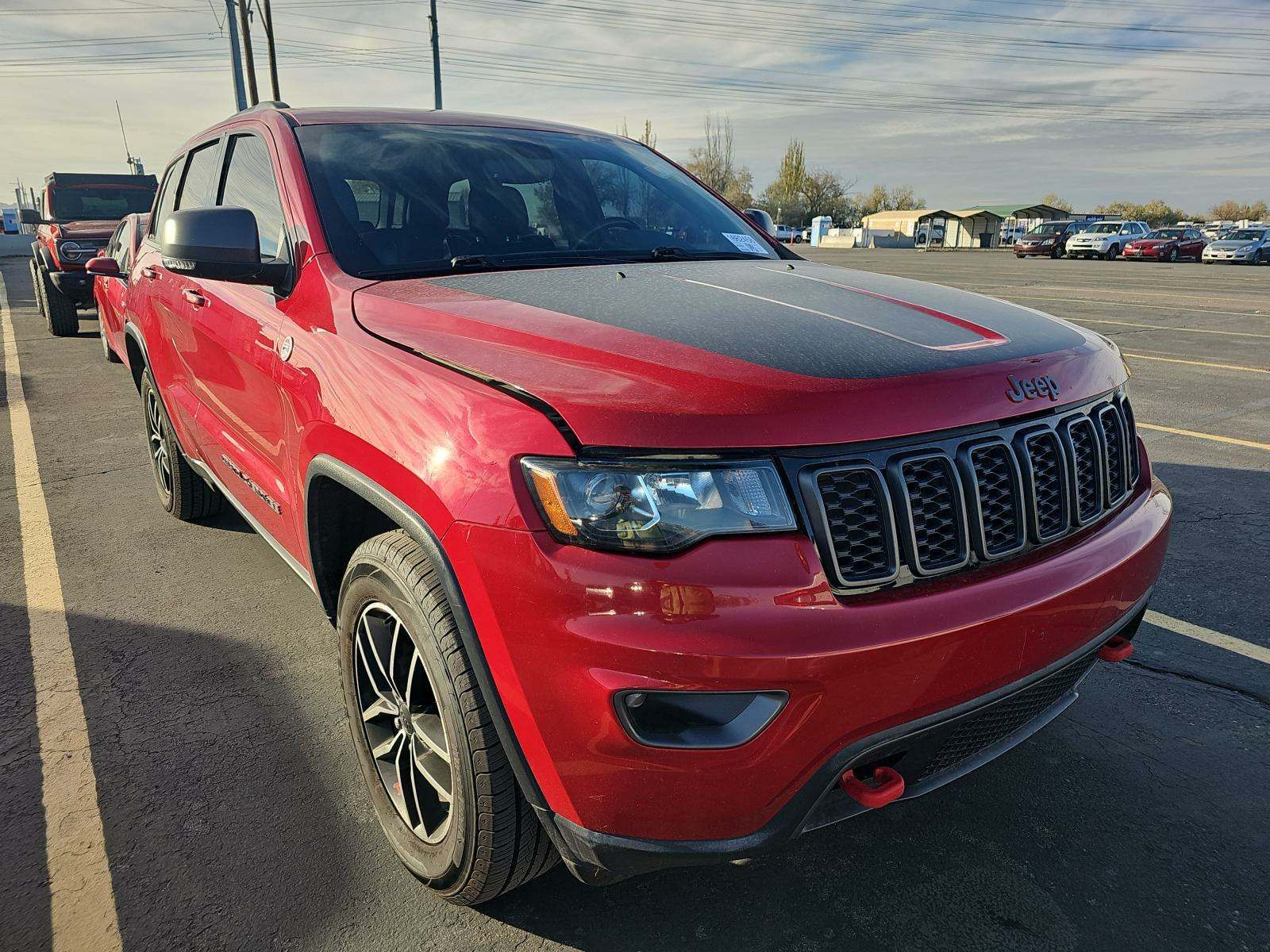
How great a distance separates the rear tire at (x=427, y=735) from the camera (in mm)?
1712

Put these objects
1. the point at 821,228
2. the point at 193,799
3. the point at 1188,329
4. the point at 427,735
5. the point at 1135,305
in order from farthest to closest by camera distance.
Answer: the point at 821,228 → the point at 1135,305 → the point at 1188,329 → the point at 193,799 → the point at 427,735

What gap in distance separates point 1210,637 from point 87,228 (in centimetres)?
1254

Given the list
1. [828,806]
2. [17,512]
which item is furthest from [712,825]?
[17,512]

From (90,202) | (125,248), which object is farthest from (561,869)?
(90,202)

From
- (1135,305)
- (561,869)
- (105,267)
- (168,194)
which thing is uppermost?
(168,194)

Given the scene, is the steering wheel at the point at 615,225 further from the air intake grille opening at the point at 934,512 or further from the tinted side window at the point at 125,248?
the tinted side window at the point at 125,248

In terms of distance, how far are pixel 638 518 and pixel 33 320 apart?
15784 millimetres

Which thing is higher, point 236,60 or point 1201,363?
point 236,60

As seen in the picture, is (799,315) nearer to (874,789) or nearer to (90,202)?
(874,789)

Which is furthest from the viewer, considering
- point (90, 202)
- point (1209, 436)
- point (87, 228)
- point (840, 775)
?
point (90, 202)

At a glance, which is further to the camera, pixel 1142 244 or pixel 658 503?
pixel 1142 244

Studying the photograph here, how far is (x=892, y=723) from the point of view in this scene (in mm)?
1589

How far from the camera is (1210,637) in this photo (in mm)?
3215

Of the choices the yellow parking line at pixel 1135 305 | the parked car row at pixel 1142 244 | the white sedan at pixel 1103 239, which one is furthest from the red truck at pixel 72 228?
the parked car row at pixel 1142 244
